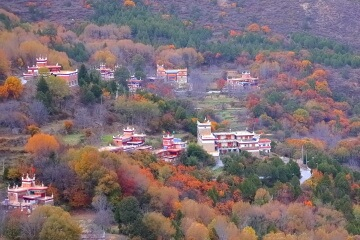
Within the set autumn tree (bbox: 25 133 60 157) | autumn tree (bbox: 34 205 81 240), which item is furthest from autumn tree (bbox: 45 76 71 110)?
autumn tree (bbox: 34 205 81 240)

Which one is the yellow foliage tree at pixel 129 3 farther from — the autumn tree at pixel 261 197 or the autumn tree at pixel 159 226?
the autumn tree at pixel 159 226

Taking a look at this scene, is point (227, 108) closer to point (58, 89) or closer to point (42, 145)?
point (58, 89)

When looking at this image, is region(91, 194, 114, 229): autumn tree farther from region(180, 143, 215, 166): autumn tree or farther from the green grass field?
the green grass field

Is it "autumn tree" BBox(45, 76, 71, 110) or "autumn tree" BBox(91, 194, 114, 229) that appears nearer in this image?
"autumn tree" BBox(91, 194, 114, 229)

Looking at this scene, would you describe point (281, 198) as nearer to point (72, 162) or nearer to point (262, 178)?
point (262, 178)

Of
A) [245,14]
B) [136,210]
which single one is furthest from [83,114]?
[245,14]

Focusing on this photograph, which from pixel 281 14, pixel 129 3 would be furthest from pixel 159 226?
pixel 281 14
